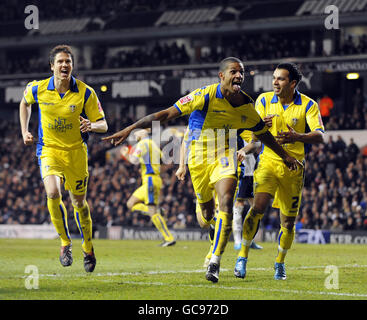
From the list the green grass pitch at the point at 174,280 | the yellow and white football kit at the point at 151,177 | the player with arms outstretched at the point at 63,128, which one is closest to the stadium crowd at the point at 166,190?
the yellow and white football kit at the point at 151,177

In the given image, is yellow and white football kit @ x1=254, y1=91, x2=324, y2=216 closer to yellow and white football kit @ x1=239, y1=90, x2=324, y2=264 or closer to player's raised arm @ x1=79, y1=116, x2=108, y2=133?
yellow and white football kit @ x1=239, y1=90, x2=324, y2=264

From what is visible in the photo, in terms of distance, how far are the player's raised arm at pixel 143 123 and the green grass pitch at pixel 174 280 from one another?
161 centimetres

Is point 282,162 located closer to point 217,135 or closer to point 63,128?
point 217,135

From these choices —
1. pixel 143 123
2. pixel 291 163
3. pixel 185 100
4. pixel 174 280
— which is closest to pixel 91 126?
pixel 185 100

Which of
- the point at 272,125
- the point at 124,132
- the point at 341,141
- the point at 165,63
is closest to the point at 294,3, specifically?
the point at 165,63

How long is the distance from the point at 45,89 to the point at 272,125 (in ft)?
10.1

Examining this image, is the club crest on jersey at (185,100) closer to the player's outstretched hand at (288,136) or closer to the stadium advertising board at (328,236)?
the player's outstretched hand at (288,136)

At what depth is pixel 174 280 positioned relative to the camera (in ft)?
30.4

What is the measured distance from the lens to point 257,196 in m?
9.77

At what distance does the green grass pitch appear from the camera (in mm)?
7773

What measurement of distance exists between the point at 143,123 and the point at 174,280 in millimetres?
2236

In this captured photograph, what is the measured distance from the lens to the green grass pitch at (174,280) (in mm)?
7773
